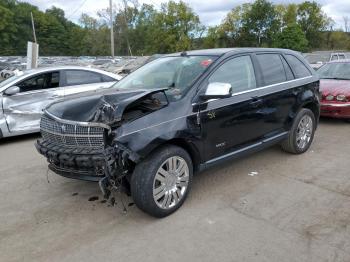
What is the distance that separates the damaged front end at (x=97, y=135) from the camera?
334cm

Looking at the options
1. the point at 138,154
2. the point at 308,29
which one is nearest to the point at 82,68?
the point at 138,154

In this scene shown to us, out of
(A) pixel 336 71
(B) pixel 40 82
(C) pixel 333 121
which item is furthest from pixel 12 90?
(A) pixel 336 71

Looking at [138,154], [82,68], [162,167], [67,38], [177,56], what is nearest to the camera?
[138,154]

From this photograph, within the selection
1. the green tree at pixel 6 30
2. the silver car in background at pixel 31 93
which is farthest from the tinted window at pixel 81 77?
the green tree at pixel 6 30

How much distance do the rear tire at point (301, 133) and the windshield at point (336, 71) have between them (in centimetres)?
334

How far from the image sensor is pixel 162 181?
3605 mm

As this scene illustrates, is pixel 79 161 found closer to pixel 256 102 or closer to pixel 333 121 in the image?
pixel 256 102

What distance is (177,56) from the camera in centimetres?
482

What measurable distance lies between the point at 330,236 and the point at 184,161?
161 centimetres

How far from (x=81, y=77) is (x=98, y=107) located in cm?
456

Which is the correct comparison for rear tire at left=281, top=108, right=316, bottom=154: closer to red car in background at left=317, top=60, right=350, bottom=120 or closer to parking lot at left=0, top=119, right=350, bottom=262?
parking lot at left=0, top=119, right=350, bottom=262

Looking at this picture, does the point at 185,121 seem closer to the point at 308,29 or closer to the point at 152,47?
the point at 152,47

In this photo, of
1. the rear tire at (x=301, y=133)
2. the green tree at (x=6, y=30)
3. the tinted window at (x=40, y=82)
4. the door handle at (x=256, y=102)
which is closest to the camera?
the door handle at (x=256, y=102)

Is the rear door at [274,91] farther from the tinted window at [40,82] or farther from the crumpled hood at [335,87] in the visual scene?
the tinted window at [40,82]
